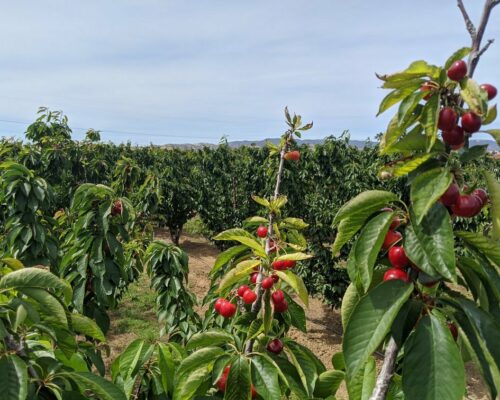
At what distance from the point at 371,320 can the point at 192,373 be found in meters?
0.82

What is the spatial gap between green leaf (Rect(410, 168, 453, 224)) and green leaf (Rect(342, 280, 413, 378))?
0.61 ft

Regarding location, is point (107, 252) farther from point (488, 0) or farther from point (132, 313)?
point (132, 313)

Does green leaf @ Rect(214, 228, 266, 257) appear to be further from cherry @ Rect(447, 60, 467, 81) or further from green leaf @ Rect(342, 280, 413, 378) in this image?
cherry @ Rect(447, 60, 467, 81)

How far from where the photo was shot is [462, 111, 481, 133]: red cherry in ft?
2.90

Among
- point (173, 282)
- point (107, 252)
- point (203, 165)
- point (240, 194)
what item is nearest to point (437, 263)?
point (107, 252)

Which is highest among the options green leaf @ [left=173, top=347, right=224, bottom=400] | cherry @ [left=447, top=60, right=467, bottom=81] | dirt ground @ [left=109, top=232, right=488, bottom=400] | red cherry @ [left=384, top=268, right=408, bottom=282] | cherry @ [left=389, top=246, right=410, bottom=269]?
cherry @ [left=447, top=60, right=467, bottom=81]

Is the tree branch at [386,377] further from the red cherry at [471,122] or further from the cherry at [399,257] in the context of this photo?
the red cherry at [471,122]

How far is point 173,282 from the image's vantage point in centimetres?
428

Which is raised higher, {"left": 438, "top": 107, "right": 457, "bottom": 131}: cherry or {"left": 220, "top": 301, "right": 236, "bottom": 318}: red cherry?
{"left": 438, "top": 107, "right": 457, "bottom": 131}: cherry

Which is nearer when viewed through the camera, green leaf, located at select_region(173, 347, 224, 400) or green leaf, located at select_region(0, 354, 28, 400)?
green leaf, located at select_region(0, 354, 28, 400)

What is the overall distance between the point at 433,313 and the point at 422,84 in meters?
0.58

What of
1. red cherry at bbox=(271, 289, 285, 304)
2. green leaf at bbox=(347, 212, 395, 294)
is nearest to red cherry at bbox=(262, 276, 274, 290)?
red cherry at bbox=(271, 289, 285, 304)

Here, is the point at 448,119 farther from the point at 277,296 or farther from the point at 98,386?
the point at 98,386

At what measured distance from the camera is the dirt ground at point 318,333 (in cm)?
599
